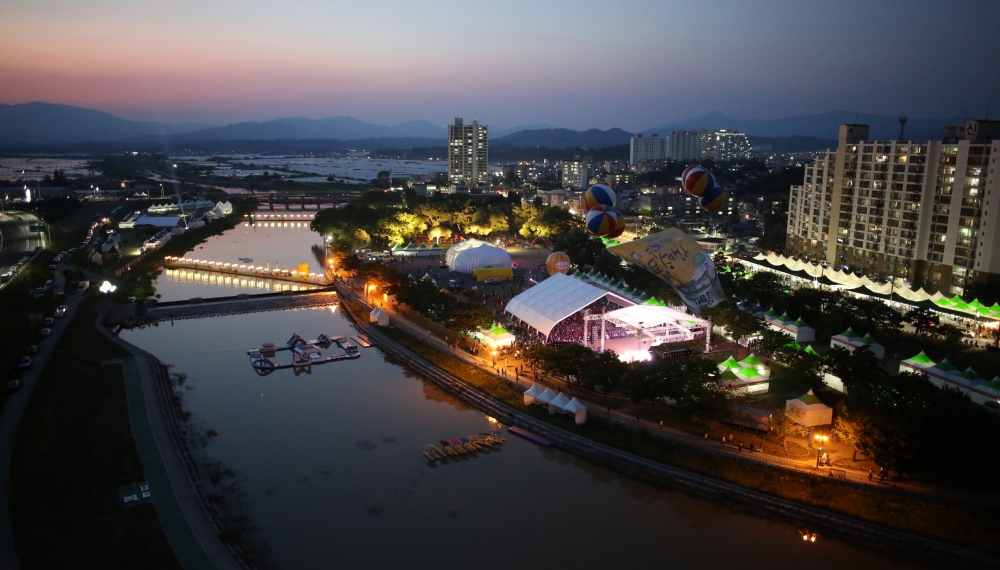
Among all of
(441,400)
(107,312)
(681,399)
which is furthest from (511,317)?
(107,312)

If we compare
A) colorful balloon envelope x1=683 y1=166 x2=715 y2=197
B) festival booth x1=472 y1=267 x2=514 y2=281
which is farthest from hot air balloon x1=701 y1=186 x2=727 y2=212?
festival booth x1=472 y1=267 x2=514 y2=281

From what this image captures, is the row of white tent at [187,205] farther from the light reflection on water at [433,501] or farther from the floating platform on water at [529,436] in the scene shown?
the floating platform on water at [529,436]

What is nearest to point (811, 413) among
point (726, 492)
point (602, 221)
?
point (726, 492)

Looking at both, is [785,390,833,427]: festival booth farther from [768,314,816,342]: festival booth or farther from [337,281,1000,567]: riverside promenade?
[768,314,816,342]: festival booth

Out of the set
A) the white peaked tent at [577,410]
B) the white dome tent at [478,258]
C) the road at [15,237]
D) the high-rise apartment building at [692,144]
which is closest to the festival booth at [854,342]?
the white peaked tent at [577,410]

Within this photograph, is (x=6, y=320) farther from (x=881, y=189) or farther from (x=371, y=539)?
(x=881, y=189)

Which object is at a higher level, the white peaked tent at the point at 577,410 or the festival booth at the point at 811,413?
the festival booth at the point at 811,413
